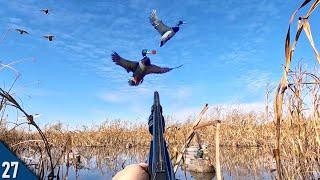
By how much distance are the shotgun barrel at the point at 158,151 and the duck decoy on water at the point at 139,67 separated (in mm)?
2207

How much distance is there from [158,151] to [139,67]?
2.88m

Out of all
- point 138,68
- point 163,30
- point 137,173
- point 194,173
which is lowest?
point 137,173

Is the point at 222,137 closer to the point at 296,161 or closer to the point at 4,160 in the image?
the point at 296,161

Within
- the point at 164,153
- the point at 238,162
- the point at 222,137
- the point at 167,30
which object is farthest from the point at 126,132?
the point at 164,153

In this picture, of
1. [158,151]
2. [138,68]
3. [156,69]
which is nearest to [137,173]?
[158,151]

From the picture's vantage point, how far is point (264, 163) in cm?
1138

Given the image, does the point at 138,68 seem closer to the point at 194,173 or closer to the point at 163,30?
the point at 163,30

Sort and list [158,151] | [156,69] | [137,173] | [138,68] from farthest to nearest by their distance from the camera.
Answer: [156,69]
[138,68]
[137,173]
[158,151]

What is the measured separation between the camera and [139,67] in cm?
576

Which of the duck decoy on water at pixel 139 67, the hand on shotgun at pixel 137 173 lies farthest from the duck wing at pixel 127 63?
the hand on shotgun at pixel 137 173

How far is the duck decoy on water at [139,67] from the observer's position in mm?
5527

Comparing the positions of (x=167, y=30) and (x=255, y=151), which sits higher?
(x=167, y=30)

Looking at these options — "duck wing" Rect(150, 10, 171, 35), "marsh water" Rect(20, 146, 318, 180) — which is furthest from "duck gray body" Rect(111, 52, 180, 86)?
"marsh water" Rect(20, 146, 318, 180)

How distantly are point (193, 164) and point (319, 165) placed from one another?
5338 millimetres
